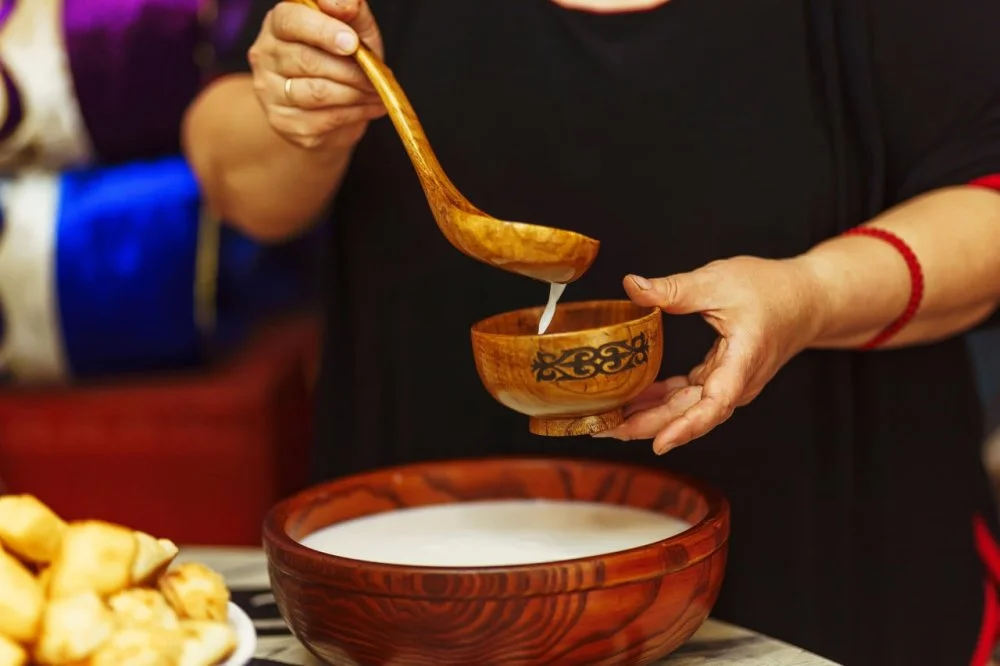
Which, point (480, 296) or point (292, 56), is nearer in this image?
point (292, 56)

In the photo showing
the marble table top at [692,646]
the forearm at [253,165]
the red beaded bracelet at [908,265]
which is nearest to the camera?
the marble table top at [692,646]

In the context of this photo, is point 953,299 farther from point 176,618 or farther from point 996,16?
point 176,618

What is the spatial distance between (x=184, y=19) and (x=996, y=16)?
3.68ft

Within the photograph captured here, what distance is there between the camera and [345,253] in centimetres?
122

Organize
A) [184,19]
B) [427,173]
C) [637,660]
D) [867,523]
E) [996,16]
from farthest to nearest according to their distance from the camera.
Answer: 1. [184,19]
2. [867,523]
3. [996,16]
4. [427,173]
5. [637,660]

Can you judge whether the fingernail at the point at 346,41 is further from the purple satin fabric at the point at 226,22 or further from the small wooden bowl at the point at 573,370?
the purple satin fabric at the point at 226,22

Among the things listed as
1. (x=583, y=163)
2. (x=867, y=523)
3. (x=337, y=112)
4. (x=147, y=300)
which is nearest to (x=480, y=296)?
(x=583, y=163)

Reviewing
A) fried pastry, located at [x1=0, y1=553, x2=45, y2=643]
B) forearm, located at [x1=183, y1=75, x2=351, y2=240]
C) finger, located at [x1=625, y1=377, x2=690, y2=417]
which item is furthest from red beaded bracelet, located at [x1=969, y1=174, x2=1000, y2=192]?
fried pastry, located at [x1=0, y1=553, x2=45, y2=643]

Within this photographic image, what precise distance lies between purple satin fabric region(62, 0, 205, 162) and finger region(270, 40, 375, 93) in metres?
0.86

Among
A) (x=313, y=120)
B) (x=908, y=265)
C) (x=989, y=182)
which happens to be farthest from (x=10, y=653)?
(x=989, y=182)

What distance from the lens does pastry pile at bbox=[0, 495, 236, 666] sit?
2.13 ft

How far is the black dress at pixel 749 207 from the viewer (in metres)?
1.05

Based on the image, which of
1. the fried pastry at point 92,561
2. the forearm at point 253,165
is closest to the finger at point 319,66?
the forearm at point 253,165

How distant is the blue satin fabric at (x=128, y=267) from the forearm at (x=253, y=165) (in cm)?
48
